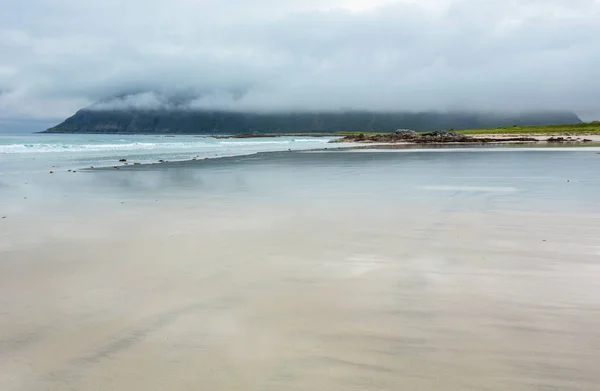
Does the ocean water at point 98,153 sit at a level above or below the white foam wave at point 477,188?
above

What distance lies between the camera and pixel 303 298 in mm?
4797

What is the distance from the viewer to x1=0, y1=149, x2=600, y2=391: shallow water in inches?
133

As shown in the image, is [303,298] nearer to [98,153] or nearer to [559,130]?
[98,153]

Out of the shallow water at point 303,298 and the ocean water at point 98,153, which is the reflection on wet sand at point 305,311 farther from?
the ocean water at point 98,153

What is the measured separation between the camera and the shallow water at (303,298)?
11.1 feet

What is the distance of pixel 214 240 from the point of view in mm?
7441

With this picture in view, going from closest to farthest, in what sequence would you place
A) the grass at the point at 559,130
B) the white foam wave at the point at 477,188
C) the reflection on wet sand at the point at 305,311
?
the reflection on wet sand at the point at 305,311 → the white foam wave at the point at 477,188 → the grass at the point at 559,130

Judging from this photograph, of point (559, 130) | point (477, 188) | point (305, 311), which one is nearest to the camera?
point (305, 311)

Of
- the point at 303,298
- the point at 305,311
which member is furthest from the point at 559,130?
the point at 305,311

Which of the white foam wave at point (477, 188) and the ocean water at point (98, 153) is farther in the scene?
the ocean water at point (98, 153)

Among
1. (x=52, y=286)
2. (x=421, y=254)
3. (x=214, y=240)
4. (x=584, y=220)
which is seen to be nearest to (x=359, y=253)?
(x=421, y=254)

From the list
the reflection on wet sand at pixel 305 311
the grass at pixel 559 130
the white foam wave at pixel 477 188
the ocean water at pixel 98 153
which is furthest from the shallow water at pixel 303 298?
the grass at pixel 559 130

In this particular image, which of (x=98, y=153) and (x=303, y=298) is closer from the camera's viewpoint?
(x=303, y=298)

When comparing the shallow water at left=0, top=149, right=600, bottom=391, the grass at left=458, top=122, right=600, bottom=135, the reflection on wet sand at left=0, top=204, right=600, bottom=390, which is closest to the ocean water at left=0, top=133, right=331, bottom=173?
the shallow water at left=0, top=149, right=600, bottom=391
